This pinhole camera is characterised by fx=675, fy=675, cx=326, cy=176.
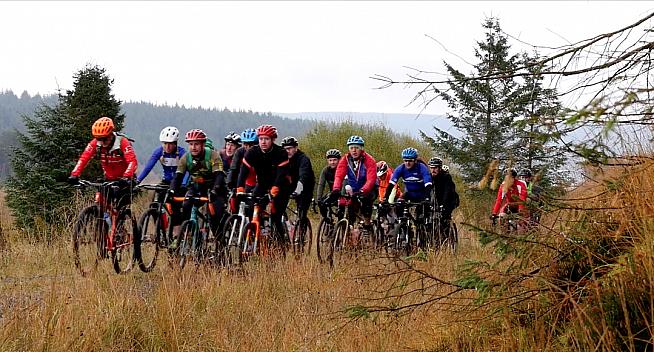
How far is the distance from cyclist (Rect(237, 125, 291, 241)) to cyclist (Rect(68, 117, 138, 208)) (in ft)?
4.71

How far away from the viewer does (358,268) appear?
A: 7.42 meters

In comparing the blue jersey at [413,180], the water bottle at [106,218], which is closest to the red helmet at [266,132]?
the water bottle at [106,218]

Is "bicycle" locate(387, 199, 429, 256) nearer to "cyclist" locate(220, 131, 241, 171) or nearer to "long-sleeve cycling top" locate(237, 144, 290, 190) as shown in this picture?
"long-sleeve cycling top" locate(237, 144, 290, 190)

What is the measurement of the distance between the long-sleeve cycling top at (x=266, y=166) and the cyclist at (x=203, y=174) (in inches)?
13.4

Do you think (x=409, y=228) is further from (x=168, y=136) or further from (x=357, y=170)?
(x=168, y=136)

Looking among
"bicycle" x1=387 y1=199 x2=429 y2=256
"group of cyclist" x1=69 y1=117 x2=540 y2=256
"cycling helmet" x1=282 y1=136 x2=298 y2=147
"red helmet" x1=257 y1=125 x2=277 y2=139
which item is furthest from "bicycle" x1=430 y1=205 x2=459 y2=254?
"red helmet" x1=257 y1=125 x2=277 y2=139

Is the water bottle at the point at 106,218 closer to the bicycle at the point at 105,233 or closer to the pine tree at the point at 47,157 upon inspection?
the bicycle at the point at 105,233

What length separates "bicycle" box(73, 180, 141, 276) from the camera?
7.91 meters

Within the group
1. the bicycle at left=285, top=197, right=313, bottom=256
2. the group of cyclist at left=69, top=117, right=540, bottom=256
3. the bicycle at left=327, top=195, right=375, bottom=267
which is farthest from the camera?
the bicycle at left=285, top=197, right=313, bottom=256

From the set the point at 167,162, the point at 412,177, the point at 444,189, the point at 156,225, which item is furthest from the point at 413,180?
the point at 156,225

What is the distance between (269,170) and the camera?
9359 mm

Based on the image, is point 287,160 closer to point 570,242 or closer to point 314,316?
point 314,316

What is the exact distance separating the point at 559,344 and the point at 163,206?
6.30 metres

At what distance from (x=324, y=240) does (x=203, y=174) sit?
2.12 m
